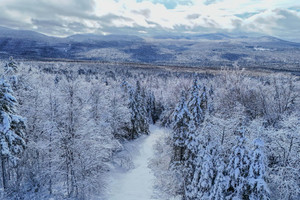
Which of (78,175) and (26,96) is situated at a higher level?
(26,96)

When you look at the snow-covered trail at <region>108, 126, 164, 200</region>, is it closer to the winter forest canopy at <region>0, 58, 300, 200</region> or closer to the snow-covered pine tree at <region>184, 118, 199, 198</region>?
the winter forest canopy at <region>0, 58, 300, 200</region>

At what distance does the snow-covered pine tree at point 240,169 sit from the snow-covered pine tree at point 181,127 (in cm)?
830

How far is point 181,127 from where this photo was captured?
22125 mm

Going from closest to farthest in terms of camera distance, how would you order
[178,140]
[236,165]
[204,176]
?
1. [236,165]
2. [204,176]
3. [178,140]

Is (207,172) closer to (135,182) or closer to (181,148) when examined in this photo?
(181,148)

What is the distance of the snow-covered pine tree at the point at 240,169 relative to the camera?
13.1 meters

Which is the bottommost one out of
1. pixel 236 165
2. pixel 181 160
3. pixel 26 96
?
pixel 181 160

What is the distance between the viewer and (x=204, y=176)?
47.6ft

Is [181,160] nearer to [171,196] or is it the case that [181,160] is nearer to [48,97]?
[171,196]

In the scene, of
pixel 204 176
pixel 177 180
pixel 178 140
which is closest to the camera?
pixel 204 176

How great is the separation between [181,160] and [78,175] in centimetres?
1022

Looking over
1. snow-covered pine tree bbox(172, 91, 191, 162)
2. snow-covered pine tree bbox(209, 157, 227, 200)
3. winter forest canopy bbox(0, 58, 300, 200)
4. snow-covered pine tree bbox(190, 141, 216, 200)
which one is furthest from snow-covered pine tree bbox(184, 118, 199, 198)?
snow-covered pine tree bbox(209, 157, 227, 200)

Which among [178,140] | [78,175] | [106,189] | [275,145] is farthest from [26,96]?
[275,145]

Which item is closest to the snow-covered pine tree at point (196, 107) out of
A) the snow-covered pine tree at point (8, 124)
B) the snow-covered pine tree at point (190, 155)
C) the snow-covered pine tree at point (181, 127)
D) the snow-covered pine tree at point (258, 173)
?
the snow-covered pine tree at point (181, 127)
